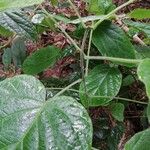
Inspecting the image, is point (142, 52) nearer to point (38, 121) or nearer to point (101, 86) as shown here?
point (101, 86)

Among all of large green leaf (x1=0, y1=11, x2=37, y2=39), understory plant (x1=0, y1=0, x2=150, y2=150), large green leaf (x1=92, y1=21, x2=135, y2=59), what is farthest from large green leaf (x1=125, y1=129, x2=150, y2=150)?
large green leaf (x1=0, y1=11, x2=37, y2=39)

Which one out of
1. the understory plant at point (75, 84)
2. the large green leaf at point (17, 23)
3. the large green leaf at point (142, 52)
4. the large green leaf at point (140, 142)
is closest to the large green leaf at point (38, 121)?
the understory plant at point (75, 84)

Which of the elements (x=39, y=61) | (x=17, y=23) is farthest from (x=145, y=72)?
(x=39, y=61)

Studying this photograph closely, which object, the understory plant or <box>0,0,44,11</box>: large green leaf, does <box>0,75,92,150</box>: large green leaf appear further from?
<box>0,0,44,11</box>: large green leaf

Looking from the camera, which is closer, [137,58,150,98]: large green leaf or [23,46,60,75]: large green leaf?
[137,58,150,98]: large green leaf

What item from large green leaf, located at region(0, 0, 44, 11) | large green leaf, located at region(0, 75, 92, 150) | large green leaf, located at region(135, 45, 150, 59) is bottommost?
large green leaf, located at region(135, 45, 150, 59)

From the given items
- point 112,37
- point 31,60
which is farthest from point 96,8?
point 31,60

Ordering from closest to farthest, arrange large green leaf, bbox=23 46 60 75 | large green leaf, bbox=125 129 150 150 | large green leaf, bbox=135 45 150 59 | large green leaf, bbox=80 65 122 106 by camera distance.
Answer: large green leaf, bbox=125 129 150 150, large green leaf, bbox=80 65 122 106, large green leaf, bbox=135 45 150 59, large green leaf, bbox=23 46 60 75

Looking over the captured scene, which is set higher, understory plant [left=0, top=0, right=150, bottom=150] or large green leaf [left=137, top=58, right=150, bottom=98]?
large green leaf [left=137, top=58, right=150, bottom=98]
